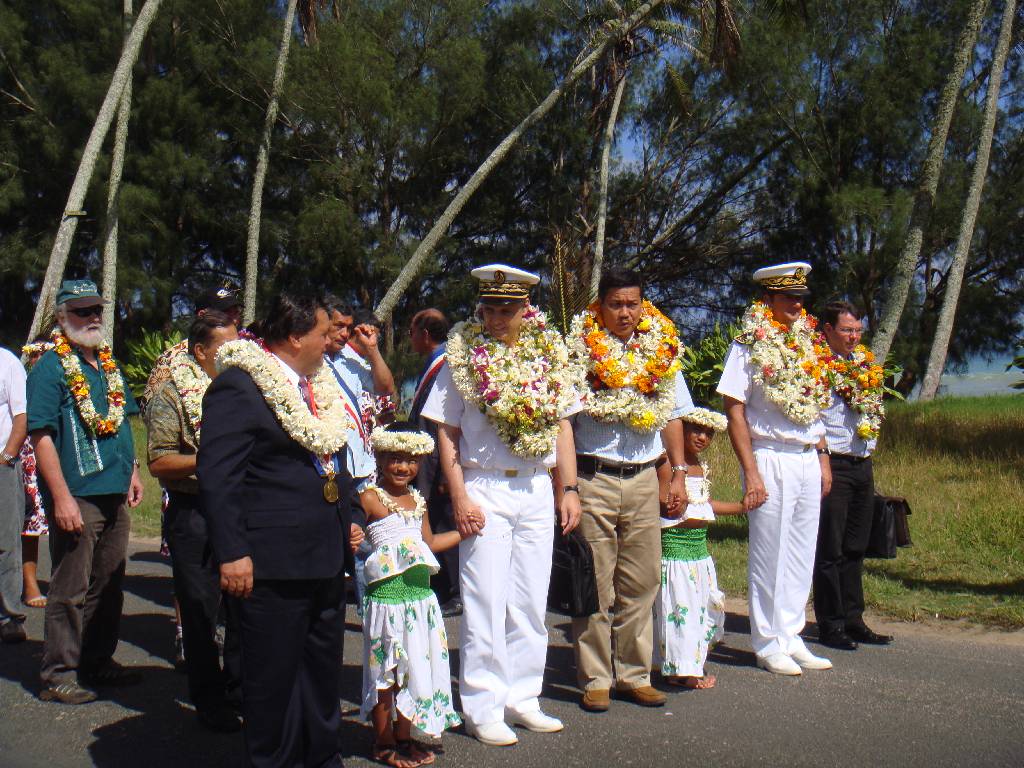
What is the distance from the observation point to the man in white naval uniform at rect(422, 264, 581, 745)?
17.5 ft

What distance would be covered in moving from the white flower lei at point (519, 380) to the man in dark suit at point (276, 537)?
1169mm

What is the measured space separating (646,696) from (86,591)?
308cm

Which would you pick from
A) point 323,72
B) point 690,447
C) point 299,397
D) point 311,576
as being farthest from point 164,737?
point 323,72

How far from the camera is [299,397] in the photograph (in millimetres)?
4309

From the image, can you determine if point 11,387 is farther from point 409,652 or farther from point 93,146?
point 93,146

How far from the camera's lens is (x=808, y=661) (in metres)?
6.53

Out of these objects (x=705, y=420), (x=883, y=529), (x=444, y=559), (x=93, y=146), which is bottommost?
(x=444, y=559)

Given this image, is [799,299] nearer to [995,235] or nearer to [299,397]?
[299,397]

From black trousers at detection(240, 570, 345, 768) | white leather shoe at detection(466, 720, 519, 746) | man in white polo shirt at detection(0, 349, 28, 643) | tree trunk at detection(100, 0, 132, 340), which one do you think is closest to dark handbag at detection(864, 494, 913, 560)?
white leather shoe at detection(466, 720, 519, 746)

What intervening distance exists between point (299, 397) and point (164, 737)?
2.16 meters

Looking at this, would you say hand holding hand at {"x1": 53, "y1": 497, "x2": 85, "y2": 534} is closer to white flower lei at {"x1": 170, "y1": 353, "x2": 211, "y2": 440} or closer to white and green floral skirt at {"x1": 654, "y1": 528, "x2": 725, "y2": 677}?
white flower lei at {"x1": 170, "y1": 353, "x2": 211, "y2": 440}

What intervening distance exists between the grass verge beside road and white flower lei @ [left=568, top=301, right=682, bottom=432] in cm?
329

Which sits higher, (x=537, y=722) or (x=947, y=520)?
(x=947, y=520)

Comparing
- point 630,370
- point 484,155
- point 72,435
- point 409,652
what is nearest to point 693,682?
point 630,370
